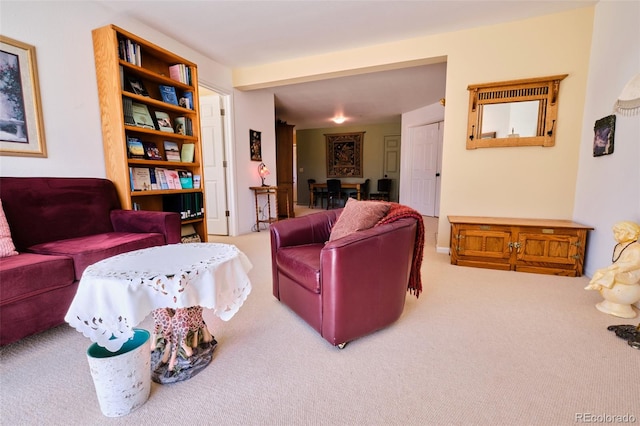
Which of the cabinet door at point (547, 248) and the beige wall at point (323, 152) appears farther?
the beige wall at point (323, 152)

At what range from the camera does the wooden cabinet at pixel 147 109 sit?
87.2 inches

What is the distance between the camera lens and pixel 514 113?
2.75 metres

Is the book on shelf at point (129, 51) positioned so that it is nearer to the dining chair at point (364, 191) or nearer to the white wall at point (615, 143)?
the white wall at point (615, 143)

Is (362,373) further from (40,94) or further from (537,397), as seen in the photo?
(40,94)

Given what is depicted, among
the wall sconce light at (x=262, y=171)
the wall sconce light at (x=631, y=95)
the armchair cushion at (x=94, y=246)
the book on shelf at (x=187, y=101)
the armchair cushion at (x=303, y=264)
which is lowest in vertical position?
the armchair cushion at (x=303, y=264)

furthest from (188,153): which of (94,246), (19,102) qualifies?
(94,246)

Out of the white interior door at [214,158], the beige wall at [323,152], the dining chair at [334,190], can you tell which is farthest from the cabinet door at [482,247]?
the beige wall at [323,152]

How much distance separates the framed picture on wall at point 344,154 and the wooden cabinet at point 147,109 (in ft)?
18.0

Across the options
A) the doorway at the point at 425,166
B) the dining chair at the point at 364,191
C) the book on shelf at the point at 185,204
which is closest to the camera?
the book on shelf at the point at 185,204

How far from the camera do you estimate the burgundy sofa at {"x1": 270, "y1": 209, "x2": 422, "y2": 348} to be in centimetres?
136

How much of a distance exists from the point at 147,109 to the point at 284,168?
3.29 meters

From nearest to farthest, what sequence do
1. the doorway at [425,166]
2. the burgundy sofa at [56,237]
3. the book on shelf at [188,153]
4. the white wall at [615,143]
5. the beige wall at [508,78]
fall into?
the burgundy sofa at [56,237] → the white wall at [615,143] → the beige wall at [508,78] → the book on shelf at [188,153] → the doorway at [425,166]

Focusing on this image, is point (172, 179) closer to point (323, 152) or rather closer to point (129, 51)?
point (129, 51)

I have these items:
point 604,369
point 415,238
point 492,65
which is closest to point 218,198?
point 415,238
